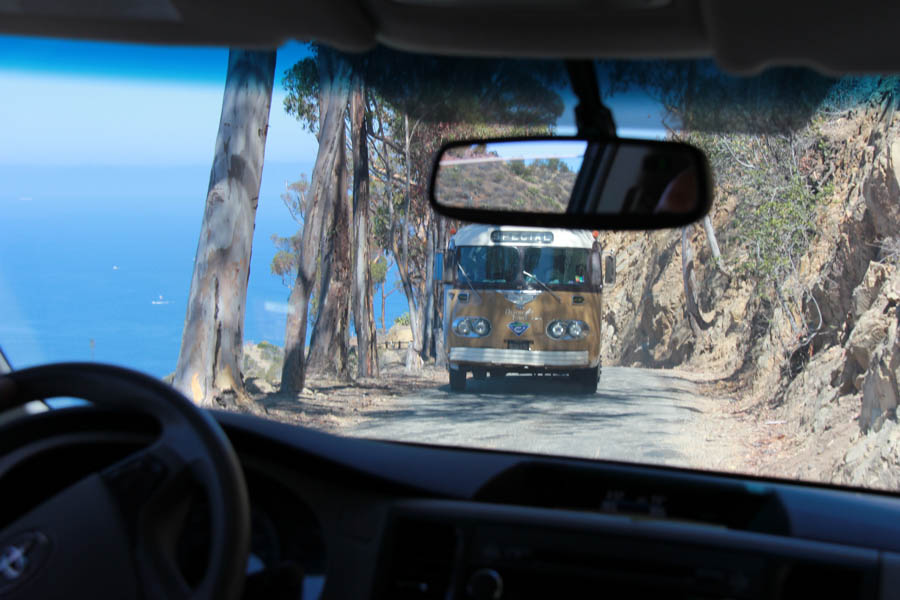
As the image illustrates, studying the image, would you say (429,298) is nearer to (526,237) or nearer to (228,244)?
(526,237)

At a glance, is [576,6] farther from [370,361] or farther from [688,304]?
[688,304]

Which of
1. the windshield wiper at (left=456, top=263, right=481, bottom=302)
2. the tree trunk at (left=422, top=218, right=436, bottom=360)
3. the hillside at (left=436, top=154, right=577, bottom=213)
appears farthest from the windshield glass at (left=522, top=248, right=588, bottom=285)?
the hillside at (left=436, top=154, right=577, bottom=213)

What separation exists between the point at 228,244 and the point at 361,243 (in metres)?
4.25

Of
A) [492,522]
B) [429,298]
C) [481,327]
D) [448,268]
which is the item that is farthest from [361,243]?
[492,522]

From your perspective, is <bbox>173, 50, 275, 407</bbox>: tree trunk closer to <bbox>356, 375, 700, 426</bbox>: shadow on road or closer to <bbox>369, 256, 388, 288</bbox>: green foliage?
<bbox>356, 375, 700, 426</bbox>: shadow on road

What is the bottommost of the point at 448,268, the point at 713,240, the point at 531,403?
the point at 531,403

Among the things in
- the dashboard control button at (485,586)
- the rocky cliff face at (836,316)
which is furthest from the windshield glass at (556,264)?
the dashboard control button at (485,586)

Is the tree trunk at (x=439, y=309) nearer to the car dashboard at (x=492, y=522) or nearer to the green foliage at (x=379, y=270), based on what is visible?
the green foliage at (x=379, y=270)

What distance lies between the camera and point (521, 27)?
2373 mm

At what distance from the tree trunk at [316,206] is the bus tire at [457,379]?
6.44ft

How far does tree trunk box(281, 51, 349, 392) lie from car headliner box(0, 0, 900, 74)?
789 cm

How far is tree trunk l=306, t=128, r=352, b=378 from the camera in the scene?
440 inches

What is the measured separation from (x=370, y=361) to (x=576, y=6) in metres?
10.9

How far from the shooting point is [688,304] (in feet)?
47.0
